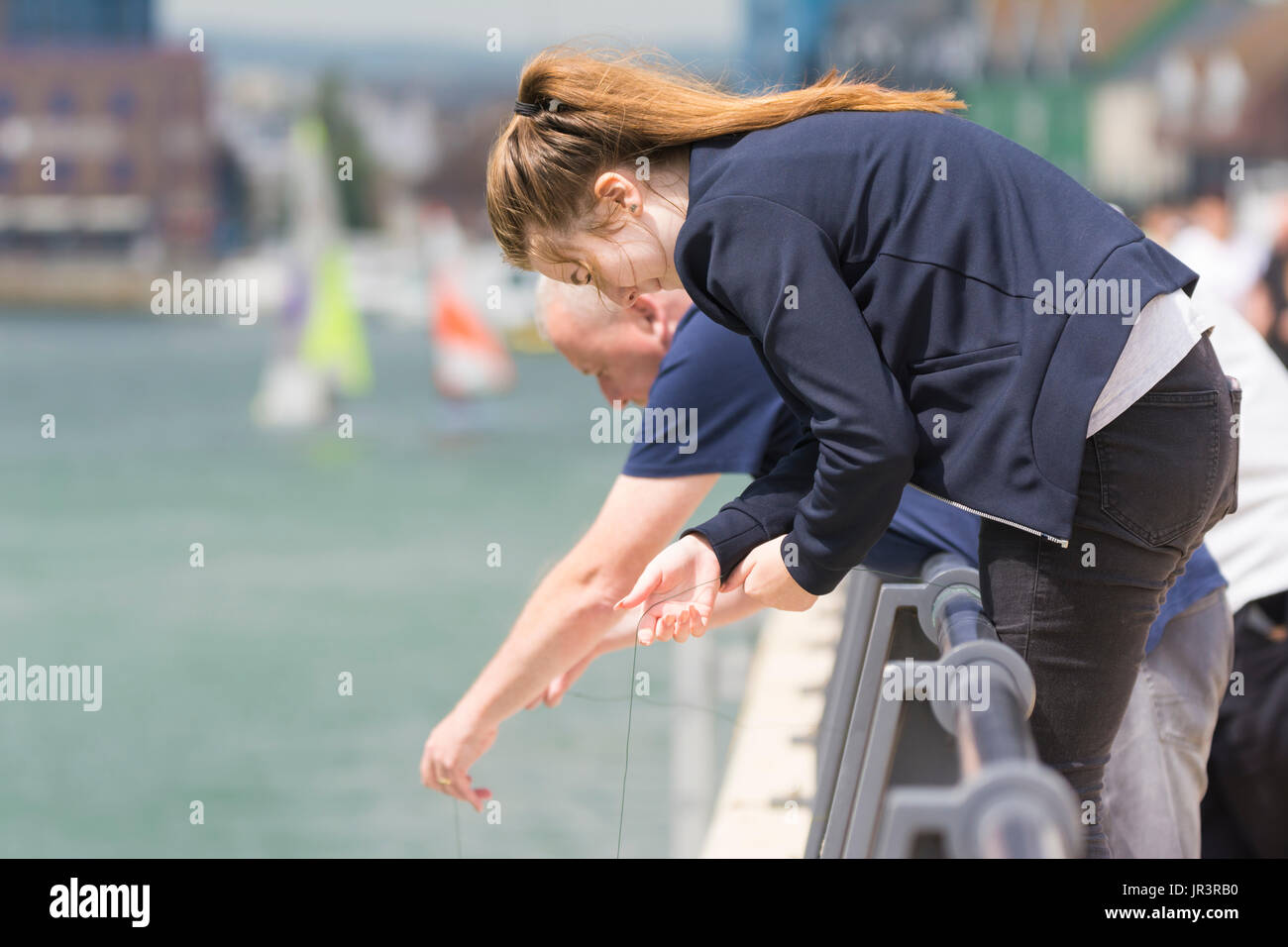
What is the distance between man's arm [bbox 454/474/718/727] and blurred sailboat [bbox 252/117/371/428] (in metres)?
30.8

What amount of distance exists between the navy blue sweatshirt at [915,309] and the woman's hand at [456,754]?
93cm

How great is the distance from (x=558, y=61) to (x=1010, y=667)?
2.77ft

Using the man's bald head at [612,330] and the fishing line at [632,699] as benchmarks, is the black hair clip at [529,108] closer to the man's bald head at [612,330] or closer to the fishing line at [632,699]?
the fishing line at [632,699]

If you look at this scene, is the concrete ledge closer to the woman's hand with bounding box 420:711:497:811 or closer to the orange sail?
the woman's hand with bounding box 420:711:497:811

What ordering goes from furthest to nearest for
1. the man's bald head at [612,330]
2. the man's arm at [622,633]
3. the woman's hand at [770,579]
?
the man's bald head at [612,330], the man's arm at [622,633], the woman's hand at [770,579]

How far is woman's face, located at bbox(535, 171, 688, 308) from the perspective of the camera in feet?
5.38

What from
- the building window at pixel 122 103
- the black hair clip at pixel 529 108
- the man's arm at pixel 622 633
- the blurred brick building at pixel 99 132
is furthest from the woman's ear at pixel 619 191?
the building window at pixel 122 103

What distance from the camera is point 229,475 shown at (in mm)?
39781

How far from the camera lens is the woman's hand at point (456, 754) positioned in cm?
234

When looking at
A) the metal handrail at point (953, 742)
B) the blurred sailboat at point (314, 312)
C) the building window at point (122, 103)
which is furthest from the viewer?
the building window at point (122, 103)

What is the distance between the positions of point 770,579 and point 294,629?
21.9m

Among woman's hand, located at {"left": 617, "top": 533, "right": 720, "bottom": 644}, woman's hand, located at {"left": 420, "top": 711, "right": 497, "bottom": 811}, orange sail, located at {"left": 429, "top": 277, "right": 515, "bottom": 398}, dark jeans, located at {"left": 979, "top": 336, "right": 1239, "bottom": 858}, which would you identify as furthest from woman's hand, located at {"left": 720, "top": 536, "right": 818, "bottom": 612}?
orange sail, located at {"left": 429, "top": 277, "right": 515, "bottom": 398}

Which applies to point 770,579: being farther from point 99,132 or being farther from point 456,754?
point 99,132

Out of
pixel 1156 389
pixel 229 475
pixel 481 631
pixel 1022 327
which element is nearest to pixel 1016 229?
pixel 1022 327
